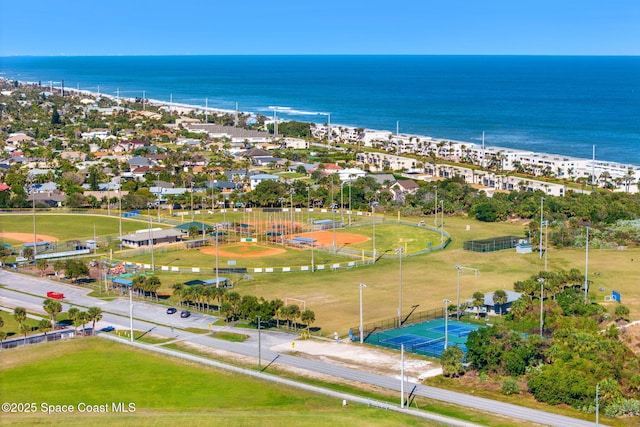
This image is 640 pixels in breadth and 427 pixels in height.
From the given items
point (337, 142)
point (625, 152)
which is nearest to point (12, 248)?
point (337, 142)

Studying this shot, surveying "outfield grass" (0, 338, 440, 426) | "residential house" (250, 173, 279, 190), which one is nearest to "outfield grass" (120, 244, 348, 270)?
"outfield grass" (0, 338, 440, 426)

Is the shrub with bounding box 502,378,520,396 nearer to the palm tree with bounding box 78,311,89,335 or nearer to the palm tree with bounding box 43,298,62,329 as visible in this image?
the palm tree with bounding box 78,311,89,335

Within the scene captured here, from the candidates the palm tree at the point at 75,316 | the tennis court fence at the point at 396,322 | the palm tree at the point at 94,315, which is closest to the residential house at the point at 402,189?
the tennis court fence at the point at 396,322

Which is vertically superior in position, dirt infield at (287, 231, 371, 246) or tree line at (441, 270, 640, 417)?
dirt infield at (287, 231, 371, 246)

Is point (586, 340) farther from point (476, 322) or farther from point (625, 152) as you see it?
point (625, 152)

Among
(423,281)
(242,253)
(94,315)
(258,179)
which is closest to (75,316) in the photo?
(94,315)
